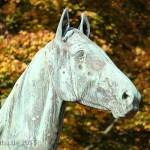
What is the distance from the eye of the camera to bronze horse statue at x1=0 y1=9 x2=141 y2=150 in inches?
126

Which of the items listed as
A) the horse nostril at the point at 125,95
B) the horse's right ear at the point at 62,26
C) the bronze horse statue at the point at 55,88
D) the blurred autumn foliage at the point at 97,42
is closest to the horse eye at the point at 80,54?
the bronze horse statue at the point at 55,88

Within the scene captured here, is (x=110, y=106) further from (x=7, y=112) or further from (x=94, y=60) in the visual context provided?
(x=7, y=112)

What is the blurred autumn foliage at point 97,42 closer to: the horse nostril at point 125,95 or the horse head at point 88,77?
the horse head at point 88,77

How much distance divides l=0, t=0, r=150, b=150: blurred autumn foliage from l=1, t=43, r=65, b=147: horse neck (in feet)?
18.5

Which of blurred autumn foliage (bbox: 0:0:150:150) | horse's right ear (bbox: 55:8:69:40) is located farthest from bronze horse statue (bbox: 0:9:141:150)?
blurred autumn foliage (bbox: 0:0:150:150)

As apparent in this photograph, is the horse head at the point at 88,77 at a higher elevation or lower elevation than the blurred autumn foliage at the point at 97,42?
higher

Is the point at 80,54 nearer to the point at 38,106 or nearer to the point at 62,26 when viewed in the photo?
the point at 62,26

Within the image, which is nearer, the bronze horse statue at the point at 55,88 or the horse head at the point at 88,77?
the horse head at the point at 88,77

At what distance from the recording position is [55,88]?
332 cm

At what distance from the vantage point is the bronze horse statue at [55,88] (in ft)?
10.5

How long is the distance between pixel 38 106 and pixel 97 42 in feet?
25.7

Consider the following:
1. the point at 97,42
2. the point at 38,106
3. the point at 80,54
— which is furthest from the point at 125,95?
the point at 97,42

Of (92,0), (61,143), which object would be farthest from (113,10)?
(61,143)

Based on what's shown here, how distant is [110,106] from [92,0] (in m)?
9.30
